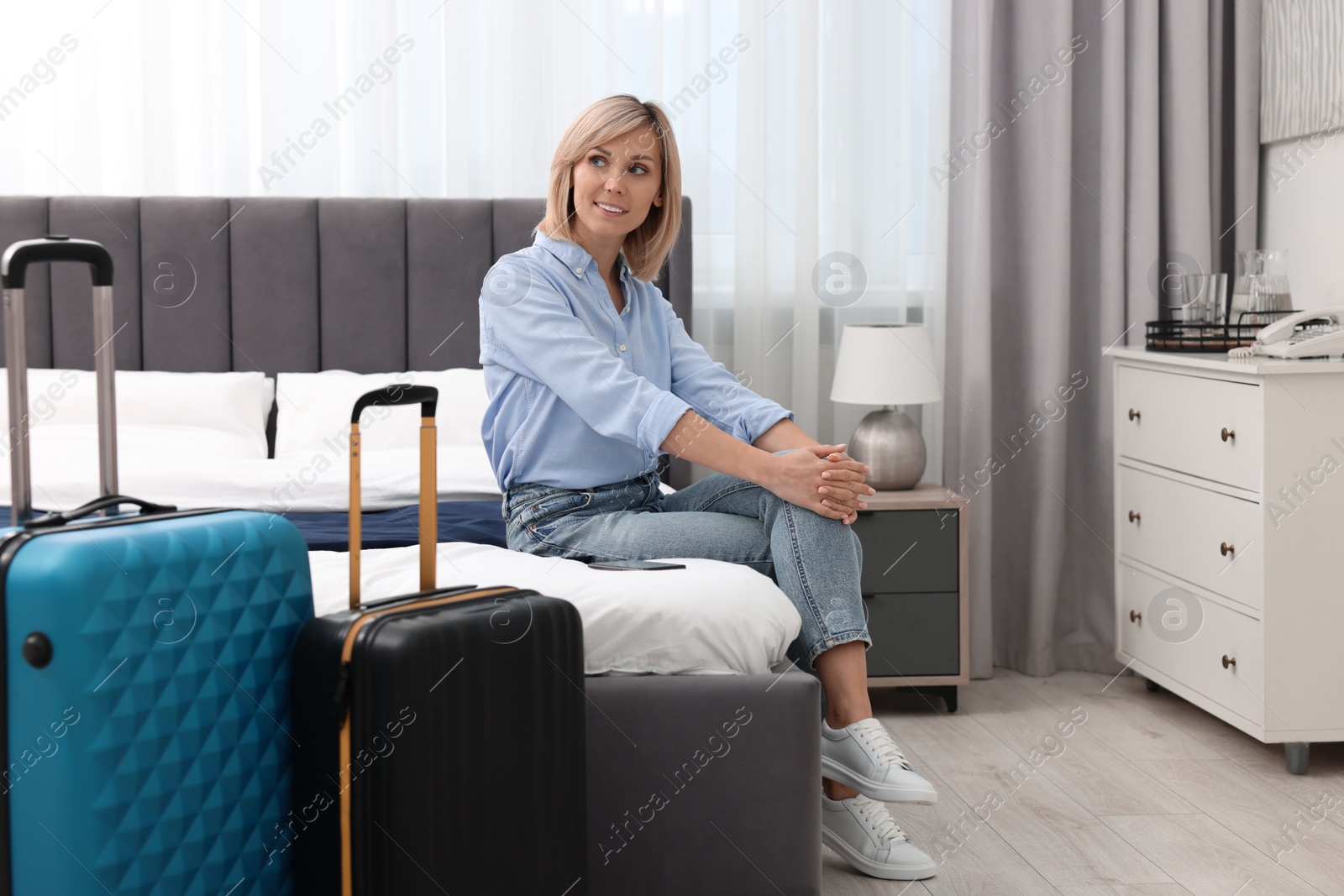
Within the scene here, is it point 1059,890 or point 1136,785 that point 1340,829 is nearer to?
point 1136,785

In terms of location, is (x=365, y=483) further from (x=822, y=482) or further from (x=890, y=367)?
(x=890, y=367)

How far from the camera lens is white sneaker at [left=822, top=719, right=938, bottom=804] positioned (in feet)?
5.10

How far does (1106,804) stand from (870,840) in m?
0.66

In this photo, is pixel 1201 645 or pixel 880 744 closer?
pixel 880 744

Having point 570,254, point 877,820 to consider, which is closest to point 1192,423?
point 877,820

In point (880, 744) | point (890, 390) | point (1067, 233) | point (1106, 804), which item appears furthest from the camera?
point (1067, 233)

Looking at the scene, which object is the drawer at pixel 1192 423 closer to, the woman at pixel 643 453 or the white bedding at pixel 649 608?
the woman at pixel 643 453

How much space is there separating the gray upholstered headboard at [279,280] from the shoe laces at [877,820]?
1.38 m

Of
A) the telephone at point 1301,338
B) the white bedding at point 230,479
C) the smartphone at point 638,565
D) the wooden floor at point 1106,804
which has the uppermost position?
the telephone at point 1301,338

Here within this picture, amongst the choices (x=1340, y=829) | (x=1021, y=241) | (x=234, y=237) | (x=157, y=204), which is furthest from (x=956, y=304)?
(x=157, y=204)

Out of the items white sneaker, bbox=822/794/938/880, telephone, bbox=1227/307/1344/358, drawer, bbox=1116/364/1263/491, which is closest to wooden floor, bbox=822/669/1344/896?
white sneaker, bbox=822/794/938/880

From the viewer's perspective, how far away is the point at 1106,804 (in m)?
2.13

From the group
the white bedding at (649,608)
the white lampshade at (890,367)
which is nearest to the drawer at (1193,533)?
the white lampshade at (890,367)

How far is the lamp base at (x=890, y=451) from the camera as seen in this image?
284cm
